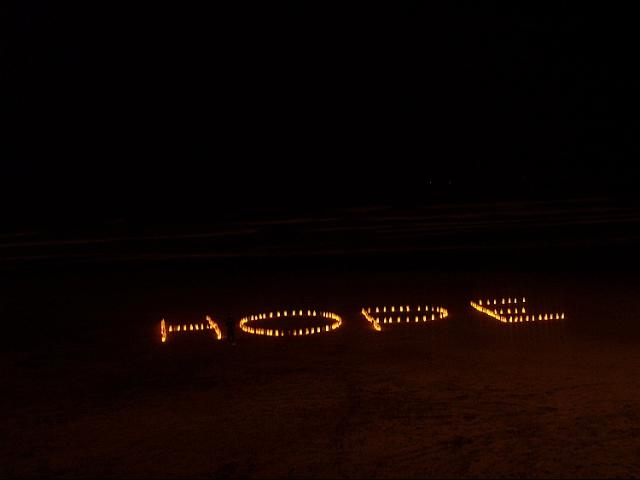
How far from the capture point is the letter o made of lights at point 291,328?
9867mm

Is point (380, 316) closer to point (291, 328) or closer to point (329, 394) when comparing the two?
point (291, 328)

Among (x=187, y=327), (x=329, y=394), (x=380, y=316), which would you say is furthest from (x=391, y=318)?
(x=329, y=394)

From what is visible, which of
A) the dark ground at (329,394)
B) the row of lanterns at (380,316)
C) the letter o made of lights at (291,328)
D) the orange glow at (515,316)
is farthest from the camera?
the orange glow at (515,316)

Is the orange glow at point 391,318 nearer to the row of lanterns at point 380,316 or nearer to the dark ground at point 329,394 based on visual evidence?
the row of lanterns at point 380,316

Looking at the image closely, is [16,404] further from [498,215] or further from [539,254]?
[498,215]

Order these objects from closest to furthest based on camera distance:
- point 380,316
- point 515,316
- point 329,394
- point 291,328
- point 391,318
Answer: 1. point 329,394
2. point 291,328
3. point 515,316
4. point 391,318
5. point 380,316

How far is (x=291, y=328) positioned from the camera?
33.4ft

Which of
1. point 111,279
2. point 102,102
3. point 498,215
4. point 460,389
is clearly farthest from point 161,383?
point 102,102

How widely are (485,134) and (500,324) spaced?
1100 inches

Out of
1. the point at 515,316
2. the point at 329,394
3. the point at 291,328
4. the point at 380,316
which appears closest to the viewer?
the point at 329,394

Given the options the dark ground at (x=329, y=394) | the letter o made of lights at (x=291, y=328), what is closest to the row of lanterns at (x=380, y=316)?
the letter o made of lights at (x=291, y=328)

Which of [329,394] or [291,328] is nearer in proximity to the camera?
[329,394]

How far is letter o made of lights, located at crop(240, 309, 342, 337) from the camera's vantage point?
9867 millimetres

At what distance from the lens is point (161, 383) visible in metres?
7.71
